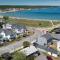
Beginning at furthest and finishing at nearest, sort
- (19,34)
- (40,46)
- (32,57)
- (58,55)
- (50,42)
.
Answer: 1. (19,34)
2. (50,42)
3. (40,46)
4. (58,55)
5. (32,57)

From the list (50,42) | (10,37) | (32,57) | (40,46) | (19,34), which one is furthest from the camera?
(19,34)

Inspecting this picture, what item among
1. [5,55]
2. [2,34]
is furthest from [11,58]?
[2,34]

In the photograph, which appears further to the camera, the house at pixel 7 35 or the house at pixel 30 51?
the house at pixel 7 35

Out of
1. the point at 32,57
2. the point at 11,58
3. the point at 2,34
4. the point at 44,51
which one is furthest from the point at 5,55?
the point at 2,34

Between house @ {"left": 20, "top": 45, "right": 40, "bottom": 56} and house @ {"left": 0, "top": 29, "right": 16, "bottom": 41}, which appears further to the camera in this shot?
house @ {"left": 0, "top": 29, "right": 16, "bottom": 41}

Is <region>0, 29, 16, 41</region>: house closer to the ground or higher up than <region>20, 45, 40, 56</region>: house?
higher up

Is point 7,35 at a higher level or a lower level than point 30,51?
higher

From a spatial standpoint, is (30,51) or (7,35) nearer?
(30,51)

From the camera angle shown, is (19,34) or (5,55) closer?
(5,55)

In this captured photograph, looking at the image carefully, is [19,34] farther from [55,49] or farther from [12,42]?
[55,49]

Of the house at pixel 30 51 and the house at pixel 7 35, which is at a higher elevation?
the house at pixel 7 35
